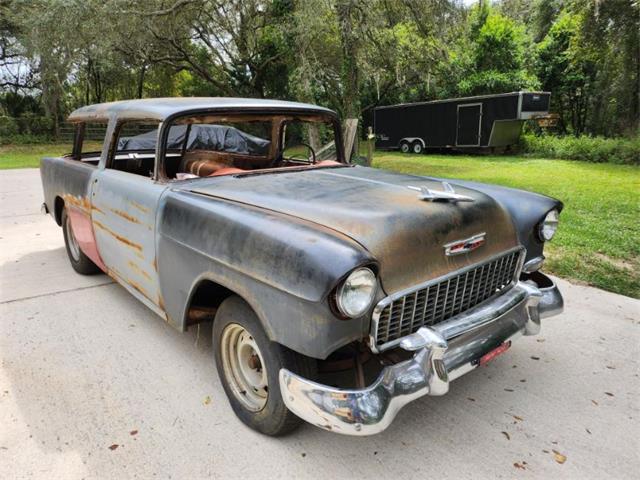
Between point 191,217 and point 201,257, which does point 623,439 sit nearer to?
point 201,257

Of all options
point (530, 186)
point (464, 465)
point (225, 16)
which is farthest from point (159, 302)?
point (225, 16)

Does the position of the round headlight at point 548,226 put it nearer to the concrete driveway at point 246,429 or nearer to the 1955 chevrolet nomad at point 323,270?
the 1955 chevrolet nomad at point 323,270

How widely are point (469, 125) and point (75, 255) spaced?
1673 cm

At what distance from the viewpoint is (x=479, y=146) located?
1838 centimetres

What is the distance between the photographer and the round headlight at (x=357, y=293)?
1.87 meters

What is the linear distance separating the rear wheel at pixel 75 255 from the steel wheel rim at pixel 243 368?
109 inches

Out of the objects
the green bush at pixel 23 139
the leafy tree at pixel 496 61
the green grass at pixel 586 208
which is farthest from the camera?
the green bush at pixel 23 139

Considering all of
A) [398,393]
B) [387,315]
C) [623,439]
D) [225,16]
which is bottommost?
[623,439]

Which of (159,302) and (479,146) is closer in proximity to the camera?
(159,302)

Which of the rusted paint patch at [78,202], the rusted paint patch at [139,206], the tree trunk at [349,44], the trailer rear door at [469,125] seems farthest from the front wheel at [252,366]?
the trailer rear door at [469,125]

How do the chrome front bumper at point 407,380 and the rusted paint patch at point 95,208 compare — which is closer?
the chrome front bumper at point 407,380

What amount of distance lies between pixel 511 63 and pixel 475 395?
2175cm

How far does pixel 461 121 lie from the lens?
61.3 ft

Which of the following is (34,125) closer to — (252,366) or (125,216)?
(125,216)
